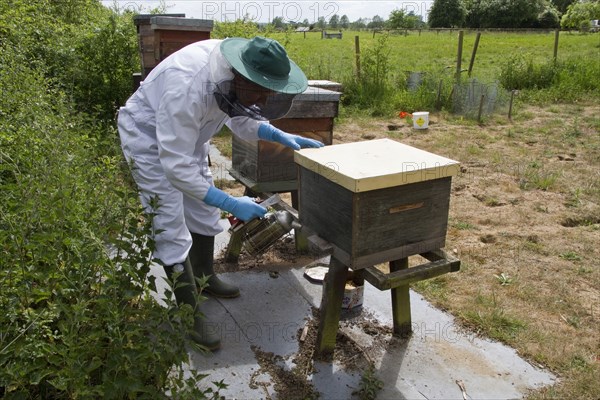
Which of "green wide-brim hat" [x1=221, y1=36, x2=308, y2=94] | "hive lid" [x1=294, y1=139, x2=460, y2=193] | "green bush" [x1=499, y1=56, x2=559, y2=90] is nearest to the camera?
"hive lid" [x1=294, y1=139, x2=460, y2=193]

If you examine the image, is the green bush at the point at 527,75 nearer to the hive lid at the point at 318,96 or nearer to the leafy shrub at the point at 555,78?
Result: the leafy shrub at the point at 555,78

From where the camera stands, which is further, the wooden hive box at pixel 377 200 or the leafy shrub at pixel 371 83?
the leafy shrub at pixel 371 83

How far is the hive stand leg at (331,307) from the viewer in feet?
8.29

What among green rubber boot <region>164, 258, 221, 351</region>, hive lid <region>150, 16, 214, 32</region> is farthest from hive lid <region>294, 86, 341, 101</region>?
hive lid <region>150, 16, 214, 32</region>

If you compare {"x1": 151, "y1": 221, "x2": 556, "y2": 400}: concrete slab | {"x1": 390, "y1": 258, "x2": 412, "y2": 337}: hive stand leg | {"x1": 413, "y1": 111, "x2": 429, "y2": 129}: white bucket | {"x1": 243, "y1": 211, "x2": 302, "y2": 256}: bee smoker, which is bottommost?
{"x1": 151, "y1": 221, "x2": 556, "y2": 400}: concrete slab

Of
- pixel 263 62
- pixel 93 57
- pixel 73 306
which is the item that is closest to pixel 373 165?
pixel 263 62

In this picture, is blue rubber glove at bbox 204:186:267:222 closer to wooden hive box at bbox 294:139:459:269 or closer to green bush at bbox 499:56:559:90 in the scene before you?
wooden hive box at bbox 294:139:459:269

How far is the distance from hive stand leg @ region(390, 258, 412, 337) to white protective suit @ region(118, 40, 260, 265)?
1064mm

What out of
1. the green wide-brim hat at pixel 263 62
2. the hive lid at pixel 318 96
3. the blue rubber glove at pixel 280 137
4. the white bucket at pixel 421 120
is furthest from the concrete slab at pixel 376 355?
the white bucket at pixel 421 120

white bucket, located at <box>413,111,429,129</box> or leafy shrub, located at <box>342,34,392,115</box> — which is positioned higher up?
leafy shrub, located at <box>342,34,392,115</box>

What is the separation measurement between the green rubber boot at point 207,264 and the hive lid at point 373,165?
0.91 m

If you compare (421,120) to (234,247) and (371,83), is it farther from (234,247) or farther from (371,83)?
(234,247)

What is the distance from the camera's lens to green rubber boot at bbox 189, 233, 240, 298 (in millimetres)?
3098

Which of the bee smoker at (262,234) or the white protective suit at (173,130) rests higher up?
the white protective suit at (173,130)
